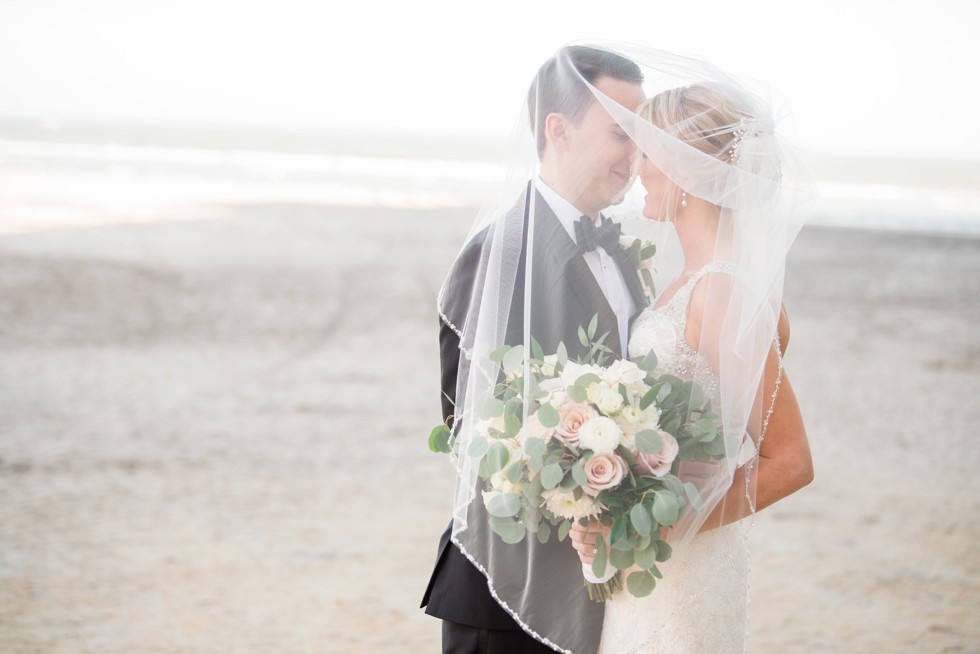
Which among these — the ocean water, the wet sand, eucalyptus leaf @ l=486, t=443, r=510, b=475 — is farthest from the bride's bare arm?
the wet sand

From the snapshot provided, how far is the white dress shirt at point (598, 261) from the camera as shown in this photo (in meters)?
2.48

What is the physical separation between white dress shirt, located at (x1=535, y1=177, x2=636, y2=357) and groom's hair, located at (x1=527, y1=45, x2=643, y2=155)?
213 mm

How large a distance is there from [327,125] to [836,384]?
4035 inches

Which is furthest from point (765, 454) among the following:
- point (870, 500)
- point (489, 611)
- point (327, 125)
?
point (327, 125)

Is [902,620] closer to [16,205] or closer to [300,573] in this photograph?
[300,573]

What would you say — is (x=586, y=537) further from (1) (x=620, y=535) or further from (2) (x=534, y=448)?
(2) (x=534, y=448)

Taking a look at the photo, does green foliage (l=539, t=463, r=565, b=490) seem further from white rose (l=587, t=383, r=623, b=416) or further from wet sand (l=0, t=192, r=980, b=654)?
wet sand (l=0, t=192, r=980, b=654)

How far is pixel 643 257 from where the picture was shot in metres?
2.66

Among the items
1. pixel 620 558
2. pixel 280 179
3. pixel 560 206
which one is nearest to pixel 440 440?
pixel 620 558

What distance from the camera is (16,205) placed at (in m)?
19.4

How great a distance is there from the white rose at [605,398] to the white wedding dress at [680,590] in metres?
0.24

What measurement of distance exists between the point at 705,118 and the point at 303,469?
516 cm

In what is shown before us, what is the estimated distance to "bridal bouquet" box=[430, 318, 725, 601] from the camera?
205 centimetres

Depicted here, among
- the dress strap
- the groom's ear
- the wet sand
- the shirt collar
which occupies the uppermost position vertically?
the groom's ear
